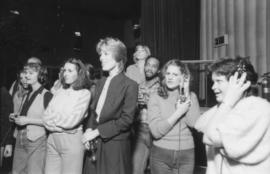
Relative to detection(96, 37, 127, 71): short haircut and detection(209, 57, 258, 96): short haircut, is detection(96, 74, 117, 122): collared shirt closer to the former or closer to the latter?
detection(96, 37, 127, 71): short haircut

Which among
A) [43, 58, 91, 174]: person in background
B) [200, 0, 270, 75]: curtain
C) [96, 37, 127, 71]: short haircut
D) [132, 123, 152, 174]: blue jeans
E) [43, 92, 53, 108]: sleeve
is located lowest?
[132, 123, 152, 174]: blue jeans

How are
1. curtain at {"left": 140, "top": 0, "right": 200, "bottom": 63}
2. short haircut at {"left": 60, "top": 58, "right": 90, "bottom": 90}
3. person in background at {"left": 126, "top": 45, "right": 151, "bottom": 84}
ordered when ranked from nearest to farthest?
short haircut at {"left": 60, "top": 58, "right": 90, "bottom": 90}, person in background at {"left": 126, "top": 45, "right": 151, "bottom": 84}, curtain at {"left": 140, "top": 0, "right": 200, "bottom": 63}

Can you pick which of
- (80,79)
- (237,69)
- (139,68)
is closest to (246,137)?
(237,69)

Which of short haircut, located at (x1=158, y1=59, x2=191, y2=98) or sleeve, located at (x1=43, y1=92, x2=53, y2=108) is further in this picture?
sleeve, located at (x1=43, y1=92, x2=53, y2=108)

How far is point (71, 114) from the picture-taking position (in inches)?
102

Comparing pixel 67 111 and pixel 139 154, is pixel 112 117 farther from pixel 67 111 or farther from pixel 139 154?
pixel 139 154

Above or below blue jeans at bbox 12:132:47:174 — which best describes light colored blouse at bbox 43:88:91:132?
above

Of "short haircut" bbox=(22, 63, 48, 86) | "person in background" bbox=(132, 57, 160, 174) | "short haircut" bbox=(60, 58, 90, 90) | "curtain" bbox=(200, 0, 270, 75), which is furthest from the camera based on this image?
"curtain" bbox=(200, 0, 270, 75)

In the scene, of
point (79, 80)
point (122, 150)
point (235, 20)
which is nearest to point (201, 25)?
point (235, 20)

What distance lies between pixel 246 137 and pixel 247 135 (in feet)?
0.03

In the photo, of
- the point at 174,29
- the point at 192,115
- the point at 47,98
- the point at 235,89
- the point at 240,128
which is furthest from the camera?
the point at 174,29

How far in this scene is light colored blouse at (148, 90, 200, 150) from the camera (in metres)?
2.33

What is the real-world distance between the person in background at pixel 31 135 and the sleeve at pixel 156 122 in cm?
95

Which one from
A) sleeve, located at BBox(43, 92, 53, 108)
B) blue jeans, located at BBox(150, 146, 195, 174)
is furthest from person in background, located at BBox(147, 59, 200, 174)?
sleeve, located at BBox(43, 92, 53, 108)
